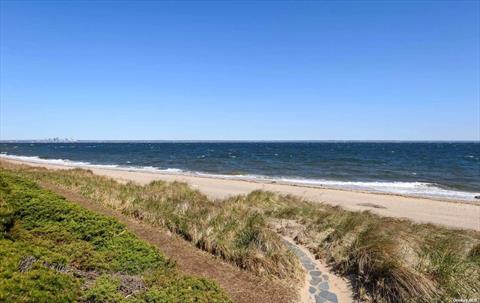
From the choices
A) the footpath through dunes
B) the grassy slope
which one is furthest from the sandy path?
the grassy slope

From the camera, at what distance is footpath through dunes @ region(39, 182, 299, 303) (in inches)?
240

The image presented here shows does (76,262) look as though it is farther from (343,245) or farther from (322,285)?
(343,245)

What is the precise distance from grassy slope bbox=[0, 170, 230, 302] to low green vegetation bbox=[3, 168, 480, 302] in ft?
7.07

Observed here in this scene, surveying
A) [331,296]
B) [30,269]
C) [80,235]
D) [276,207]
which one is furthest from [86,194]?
[331,296]

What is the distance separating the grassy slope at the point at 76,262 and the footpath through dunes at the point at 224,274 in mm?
753

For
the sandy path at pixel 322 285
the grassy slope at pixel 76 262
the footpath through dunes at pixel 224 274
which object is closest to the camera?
the grassy slope at pixel 76 262

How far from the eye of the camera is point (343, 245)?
862 cm

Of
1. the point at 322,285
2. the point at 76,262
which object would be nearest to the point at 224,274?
the point at 322,285

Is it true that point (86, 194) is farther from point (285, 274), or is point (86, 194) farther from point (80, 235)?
point (285, 274)

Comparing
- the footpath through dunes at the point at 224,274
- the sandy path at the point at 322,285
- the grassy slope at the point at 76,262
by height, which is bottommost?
the sandy path at the point at 322,285

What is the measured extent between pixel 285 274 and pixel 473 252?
15.4ft

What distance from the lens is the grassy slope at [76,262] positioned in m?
4.30

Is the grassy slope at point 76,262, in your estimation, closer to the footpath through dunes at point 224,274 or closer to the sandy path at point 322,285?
the footpath through dunes at point 224,274

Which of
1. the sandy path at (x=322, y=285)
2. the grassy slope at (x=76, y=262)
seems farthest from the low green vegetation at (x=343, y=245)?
the grassy slope at (x=76, y=262)
